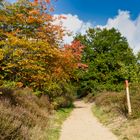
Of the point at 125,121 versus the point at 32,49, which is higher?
the point at 32,49

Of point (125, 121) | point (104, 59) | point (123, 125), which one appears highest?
point (104, 59)

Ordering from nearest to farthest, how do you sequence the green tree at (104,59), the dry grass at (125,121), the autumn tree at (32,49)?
the dry grass at (125,121), the autumn tree at (32,49), the green tree at (104,59)

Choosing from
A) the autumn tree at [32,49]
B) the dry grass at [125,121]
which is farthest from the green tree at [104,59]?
the dry grass at [125,121]

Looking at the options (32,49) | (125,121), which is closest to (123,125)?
(125,121)

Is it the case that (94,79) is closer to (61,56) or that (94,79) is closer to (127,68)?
(127,68)

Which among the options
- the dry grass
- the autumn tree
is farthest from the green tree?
the dry grass

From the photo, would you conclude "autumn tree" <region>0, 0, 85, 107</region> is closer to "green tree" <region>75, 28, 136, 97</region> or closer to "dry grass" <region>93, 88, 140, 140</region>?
"dry grass" <region>93, 88, 140, 140</region>

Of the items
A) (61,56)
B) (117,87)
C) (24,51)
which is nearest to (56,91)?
(61,56)

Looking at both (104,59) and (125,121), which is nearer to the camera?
(125,121)

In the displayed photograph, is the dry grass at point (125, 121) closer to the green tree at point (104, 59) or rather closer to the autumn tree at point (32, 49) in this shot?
the autumn tree at point (32, 49)

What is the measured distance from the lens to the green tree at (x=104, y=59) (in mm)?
42844

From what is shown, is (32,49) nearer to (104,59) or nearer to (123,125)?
(123,125)

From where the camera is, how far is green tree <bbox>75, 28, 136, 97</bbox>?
141 feet

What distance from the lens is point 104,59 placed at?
1716 inches
